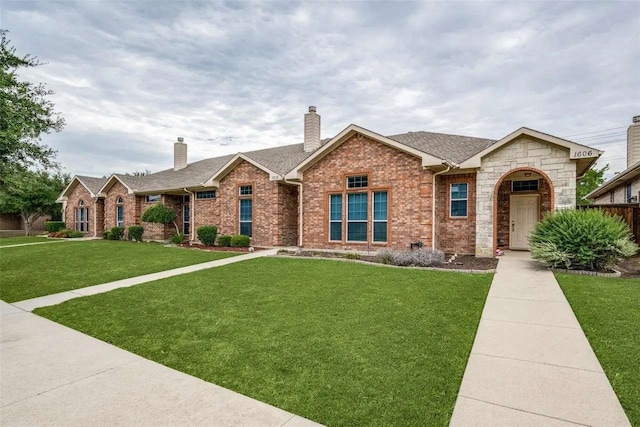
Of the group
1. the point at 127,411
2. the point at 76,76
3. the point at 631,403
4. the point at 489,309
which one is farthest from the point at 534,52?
the point at 76,76

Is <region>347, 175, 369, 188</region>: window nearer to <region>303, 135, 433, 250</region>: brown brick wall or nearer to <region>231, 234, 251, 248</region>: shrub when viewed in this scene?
<region>303, 135, 433, 250</region>: brown brick wall

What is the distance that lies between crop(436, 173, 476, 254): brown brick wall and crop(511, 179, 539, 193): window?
2.30 metres

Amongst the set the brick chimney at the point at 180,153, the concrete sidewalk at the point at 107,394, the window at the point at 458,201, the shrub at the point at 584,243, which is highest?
the brick chimney at the point at 180,153

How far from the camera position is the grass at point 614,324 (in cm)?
334

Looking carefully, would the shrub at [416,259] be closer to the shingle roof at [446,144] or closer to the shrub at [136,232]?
the shingle roof at [446,144]

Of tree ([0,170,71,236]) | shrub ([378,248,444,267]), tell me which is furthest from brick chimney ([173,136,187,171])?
shrub ([378,248,444,267])

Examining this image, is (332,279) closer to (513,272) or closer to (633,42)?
(513,272)

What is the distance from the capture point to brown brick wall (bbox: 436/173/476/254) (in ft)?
41.4

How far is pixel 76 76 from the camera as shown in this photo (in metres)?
13.2

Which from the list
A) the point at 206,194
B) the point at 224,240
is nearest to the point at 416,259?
the point at 224,240

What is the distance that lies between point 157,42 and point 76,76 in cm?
394

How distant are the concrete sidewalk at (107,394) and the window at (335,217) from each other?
34.1 feet

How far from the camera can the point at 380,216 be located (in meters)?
13.4

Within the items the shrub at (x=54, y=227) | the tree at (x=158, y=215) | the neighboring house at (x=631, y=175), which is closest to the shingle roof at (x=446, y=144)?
the neighboring house at (x=631, y=175)
